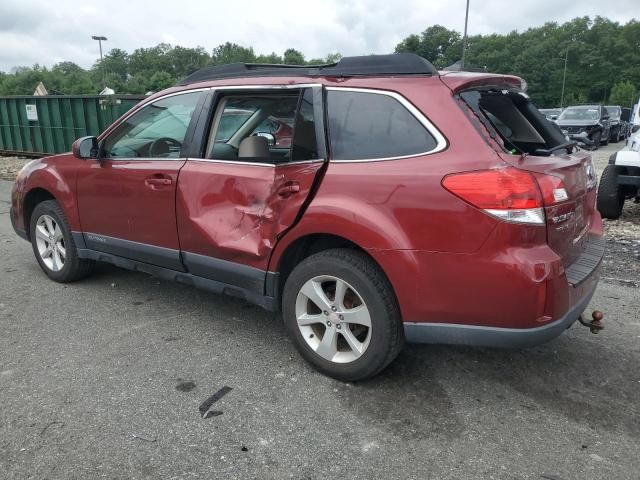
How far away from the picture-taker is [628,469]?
91.0 inches

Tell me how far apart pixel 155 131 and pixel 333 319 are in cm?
204

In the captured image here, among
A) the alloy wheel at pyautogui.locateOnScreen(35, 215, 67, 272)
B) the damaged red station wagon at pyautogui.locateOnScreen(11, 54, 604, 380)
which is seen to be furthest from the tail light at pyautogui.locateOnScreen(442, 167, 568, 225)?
the alloy wheel at pyautogui.locateOnScreen(35, 215, 67, 272)

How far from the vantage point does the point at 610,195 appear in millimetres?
7129

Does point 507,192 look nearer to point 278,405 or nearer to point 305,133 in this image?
point 305,133

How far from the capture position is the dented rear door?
3029 mm

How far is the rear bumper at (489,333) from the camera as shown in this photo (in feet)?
8.24

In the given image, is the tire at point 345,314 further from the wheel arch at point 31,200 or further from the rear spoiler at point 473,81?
the wheel arch at point 31,200

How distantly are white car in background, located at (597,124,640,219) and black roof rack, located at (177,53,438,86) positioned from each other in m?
5.11

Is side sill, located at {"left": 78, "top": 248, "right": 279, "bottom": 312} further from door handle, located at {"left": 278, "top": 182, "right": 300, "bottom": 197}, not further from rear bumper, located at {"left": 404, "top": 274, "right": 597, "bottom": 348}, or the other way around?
rear bumper, located at {"left": 404, "top": 274, "right": 597, "bottom": 348}

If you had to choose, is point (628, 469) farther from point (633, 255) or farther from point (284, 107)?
point (633, 255)

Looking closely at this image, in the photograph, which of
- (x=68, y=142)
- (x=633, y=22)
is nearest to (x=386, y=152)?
(x=68, y=142)

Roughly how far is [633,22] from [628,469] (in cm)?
11075

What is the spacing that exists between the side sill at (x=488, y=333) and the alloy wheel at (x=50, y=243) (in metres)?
3.35

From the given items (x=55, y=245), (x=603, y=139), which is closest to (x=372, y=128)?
(x=55, y=245)
